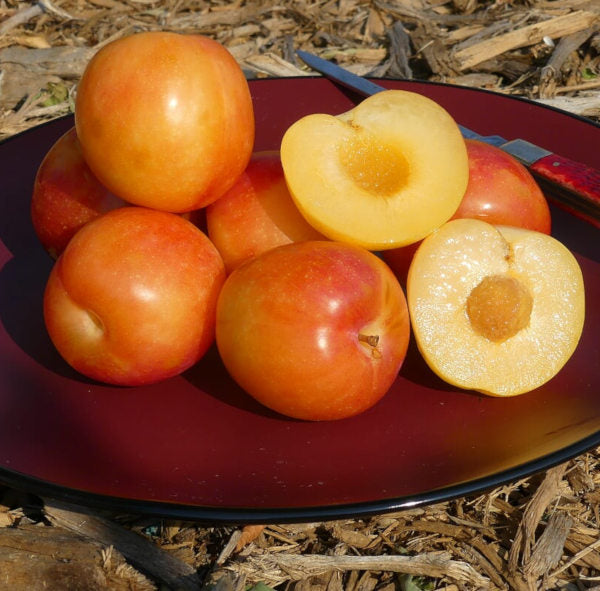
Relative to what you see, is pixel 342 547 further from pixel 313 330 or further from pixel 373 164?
pixel 373 164

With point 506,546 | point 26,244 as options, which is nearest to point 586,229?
point 506,546

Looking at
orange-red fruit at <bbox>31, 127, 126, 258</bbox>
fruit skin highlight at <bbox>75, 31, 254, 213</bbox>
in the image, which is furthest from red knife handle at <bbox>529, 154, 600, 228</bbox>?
orange-red fruit at <bbox>31, 127, 126, 258</bbox>

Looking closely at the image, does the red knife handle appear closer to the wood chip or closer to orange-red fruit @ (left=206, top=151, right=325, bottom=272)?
orange-red fruit @ (left=206, top=151, right=325, bottom=272)

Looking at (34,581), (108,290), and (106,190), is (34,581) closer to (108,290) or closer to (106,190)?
(108,290)

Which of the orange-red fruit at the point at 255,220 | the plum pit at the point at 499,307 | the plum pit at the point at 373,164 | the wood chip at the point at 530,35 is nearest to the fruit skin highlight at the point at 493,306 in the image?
the plum pit at the point at 499,307

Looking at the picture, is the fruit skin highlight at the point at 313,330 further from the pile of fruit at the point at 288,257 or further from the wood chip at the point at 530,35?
the wood chip at the point at 530,35

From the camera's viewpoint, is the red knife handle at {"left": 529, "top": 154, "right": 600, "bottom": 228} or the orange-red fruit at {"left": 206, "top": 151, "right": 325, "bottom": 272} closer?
the orange-red fruit at {"left": 206, "top": 151, "right": 325, "bottom": 272}

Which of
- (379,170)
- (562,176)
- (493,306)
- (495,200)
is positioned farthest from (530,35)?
(493,306)

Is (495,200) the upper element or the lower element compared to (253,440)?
upper
